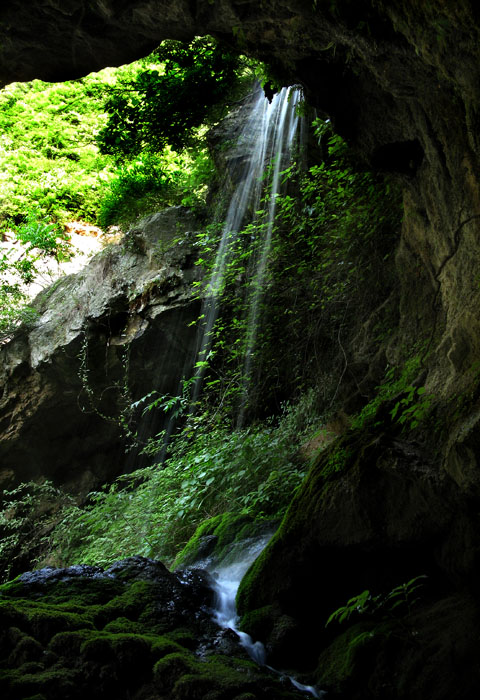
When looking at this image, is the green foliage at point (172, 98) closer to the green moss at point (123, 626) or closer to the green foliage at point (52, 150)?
the green foliage at point (52, 150)

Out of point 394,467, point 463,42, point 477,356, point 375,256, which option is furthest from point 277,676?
point 375,256

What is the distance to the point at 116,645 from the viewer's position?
2.77 meters

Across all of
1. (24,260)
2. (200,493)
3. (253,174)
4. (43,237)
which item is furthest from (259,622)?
(43,237)

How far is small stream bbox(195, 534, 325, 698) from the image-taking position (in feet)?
10.7

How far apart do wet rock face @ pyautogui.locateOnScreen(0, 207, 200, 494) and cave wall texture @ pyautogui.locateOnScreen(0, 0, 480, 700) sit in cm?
498

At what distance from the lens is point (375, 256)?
18.7 feet

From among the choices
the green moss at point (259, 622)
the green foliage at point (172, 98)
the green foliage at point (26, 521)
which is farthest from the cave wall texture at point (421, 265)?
the green foliage at point (26, 521)

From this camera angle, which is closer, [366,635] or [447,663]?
[447,663]

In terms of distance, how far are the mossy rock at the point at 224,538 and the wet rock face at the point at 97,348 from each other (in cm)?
433

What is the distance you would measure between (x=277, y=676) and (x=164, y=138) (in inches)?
377

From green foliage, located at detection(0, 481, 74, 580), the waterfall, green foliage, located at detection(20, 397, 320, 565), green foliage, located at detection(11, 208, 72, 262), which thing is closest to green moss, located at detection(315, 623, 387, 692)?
green foliage, located at detection(20, 397, 320, 565)

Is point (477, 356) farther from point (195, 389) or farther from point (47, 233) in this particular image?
point (47, 233)

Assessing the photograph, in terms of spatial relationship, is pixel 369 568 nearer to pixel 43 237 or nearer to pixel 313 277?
pixel 313 277

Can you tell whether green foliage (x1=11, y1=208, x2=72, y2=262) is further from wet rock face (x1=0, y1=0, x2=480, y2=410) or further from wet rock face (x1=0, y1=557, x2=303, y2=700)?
wet rock face (x1=0, y1=557, x2=303, y2=700)
